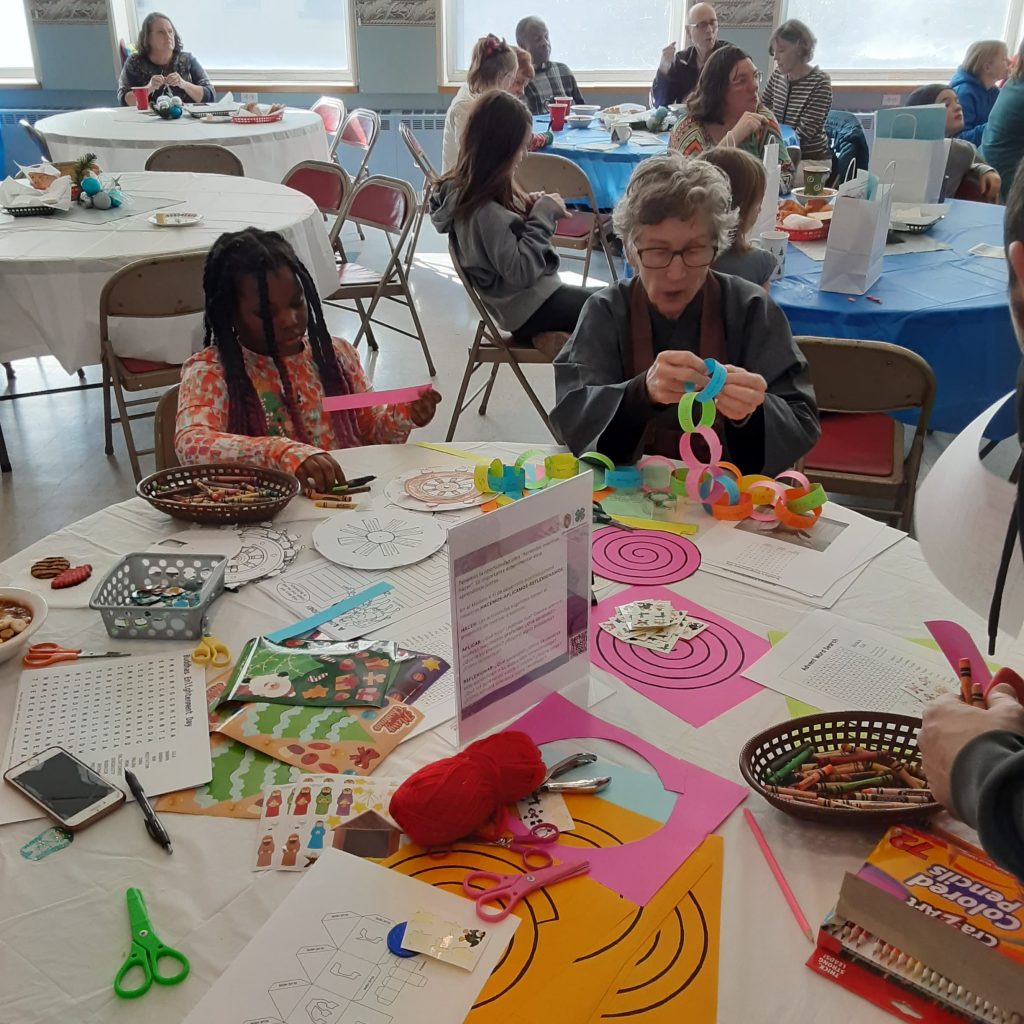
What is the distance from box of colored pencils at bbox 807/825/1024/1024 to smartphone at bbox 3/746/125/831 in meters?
0.72

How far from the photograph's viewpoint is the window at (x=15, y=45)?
7.60 m

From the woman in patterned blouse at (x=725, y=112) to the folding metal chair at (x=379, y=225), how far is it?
1247 mm

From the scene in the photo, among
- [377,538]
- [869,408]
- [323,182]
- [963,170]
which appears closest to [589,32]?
[323,182]

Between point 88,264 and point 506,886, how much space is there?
9.67ft

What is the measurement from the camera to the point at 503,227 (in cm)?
332

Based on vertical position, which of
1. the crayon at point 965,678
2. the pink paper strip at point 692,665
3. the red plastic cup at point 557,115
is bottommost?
the pink paper strip at point 692,665

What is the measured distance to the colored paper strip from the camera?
4.12 ft

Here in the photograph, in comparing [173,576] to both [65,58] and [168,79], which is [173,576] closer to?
[168,79]

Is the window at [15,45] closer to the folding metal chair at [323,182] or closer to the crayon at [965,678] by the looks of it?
the folding metal chair at [323,182]

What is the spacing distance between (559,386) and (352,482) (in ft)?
1.74

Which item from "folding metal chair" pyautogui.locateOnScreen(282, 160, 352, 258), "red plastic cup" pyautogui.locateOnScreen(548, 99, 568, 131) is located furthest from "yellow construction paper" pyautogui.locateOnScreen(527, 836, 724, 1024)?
"red plastic cup" pyautogui.locateOnScreen(548, 99, 568, 131)

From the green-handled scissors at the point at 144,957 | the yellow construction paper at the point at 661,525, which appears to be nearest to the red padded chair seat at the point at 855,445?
the yellow construction paper at the point at 661,525

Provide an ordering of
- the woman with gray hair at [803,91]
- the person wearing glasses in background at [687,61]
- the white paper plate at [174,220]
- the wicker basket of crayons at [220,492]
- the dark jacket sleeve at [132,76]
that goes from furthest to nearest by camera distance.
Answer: the dark jacket sleeve at [132,76] → the person wearing glasses in background at [687,61] → the woman with gray hair at [803,91] → the white paper plate at [174,220] → the wicker basket of crayons at [220,492]

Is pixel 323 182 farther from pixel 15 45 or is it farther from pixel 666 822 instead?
pixel 15 45
